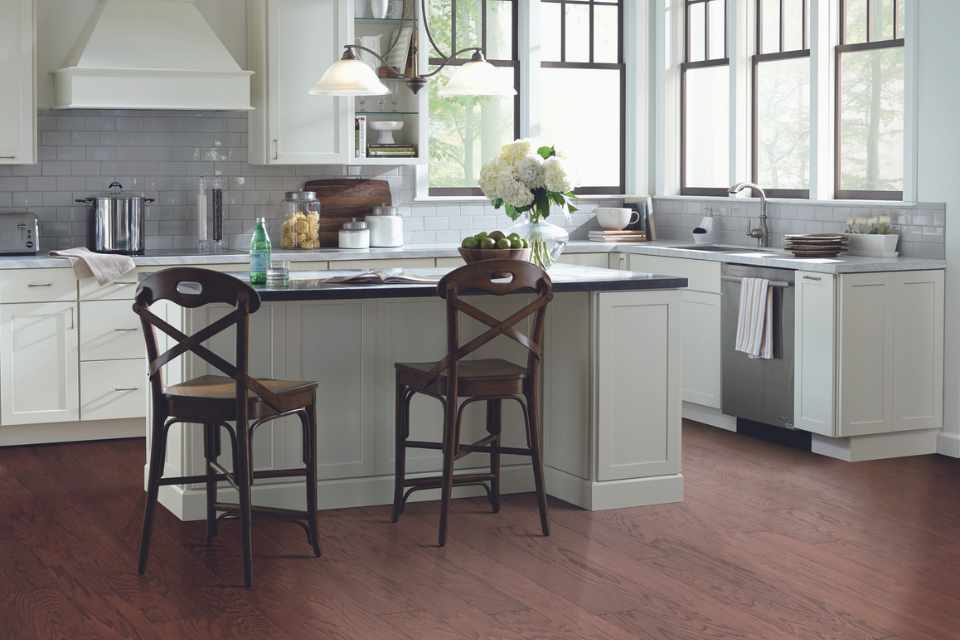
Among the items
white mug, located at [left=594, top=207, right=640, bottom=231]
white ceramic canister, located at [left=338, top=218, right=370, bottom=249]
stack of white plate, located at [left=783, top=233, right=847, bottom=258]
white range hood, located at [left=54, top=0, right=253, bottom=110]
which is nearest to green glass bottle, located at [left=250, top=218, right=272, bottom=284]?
white range hood, located at [left=54, top=0, right=253, bottom=110]

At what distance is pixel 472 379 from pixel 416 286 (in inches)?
17.8

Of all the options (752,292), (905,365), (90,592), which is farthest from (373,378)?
(905,365)

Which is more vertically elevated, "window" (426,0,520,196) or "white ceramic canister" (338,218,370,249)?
"window" (426,0,520,196)

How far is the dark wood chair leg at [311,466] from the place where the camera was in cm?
450

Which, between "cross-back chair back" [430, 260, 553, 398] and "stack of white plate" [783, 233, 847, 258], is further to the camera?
"stack of white plate" [783, 233, 847, 258]

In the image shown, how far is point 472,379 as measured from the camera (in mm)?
4652

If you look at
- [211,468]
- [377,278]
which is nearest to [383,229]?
[377,278]

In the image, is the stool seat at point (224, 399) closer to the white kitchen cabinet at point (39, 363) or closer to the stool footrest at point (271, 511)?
the stool footrest at point (271, 511)

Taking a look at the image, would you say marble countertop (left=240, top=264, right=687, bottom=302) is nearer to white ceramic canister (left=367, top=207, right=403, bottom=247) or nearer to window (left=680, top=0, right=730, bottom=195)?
white ceramic canister (left=367, top=207, right=403, bottom=247)

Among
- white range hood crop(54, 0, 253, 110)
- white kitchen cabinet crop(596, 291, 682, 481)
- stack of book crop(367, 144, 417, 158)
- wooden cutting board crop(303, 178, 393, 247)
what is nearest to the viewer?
white kitchen cabinet crop(596, 291, 682, 481)

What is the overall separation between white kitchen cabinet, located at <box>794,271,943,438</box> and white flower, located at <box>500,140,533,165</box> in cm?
163

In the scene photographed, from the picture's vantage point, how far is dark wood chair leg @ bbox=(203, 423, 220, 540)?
Result: 4.55 metres

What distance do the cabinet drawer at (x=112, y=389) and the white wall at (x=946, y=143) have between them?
3.91 m

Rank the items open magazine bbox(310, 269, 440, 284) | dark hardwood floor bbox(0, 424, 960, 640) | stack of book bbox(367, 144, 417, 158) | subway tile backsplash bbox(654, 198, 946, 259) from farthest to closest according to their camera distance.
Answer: stack of book bbox(367, 144, 417, 158) < subway tile backsplash bbox(654, 198, 946, 259) < open magazine bbox(310, 269, 440, 284) < dark hardwood floor bbox(0, 424, 960, 640)
